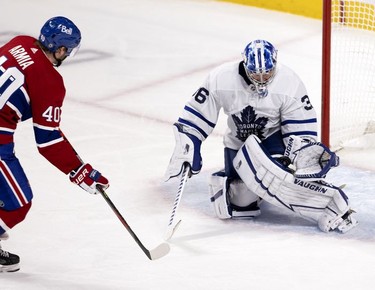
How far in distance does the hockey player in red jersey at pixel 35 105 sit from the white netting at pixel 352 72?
175cm

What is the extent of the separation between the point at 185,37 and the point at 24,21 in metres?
1.21

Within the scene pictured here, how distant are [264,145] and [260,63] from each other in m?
0.43

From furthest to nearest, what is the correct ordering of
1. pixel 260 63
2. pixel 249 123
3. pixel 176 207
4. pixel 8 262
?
pixel 249 123 → pixel 176 207 → pixel 260 63 → pixel 8 262

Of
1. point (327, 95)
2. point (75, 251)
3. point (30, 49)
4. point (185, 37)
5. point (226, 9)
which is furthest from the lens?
point (226, 9)

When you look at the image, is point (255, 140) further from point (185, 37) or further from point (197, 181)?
point (185, 37)

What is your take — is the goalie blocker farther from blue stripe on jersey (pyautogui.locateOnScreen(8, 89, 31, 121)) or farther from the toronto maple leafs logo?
blue stripe on jersey (pyautogui.locateOnScreen(8, 89, 31, 121))

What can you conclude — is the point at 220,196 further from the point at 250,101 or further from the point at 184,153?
the point at 250,101

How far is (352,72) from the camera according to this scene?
525 centimetres

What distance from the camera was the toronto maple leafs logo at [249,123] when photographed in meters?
4.21

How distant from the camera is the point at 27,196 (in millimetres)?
3699

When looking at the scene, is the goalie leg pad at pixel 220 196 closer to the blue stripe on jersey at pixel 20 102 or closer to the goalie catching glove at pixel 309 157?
the goalie catching glove at pixel 309 157

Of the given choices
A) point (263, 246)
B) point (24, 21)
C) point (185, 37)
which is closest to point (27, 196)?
point (263, 246)

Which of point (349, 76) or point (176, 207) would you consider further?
point (349, 76)

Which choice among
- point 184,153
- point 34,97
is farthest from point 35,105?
point 184,153
